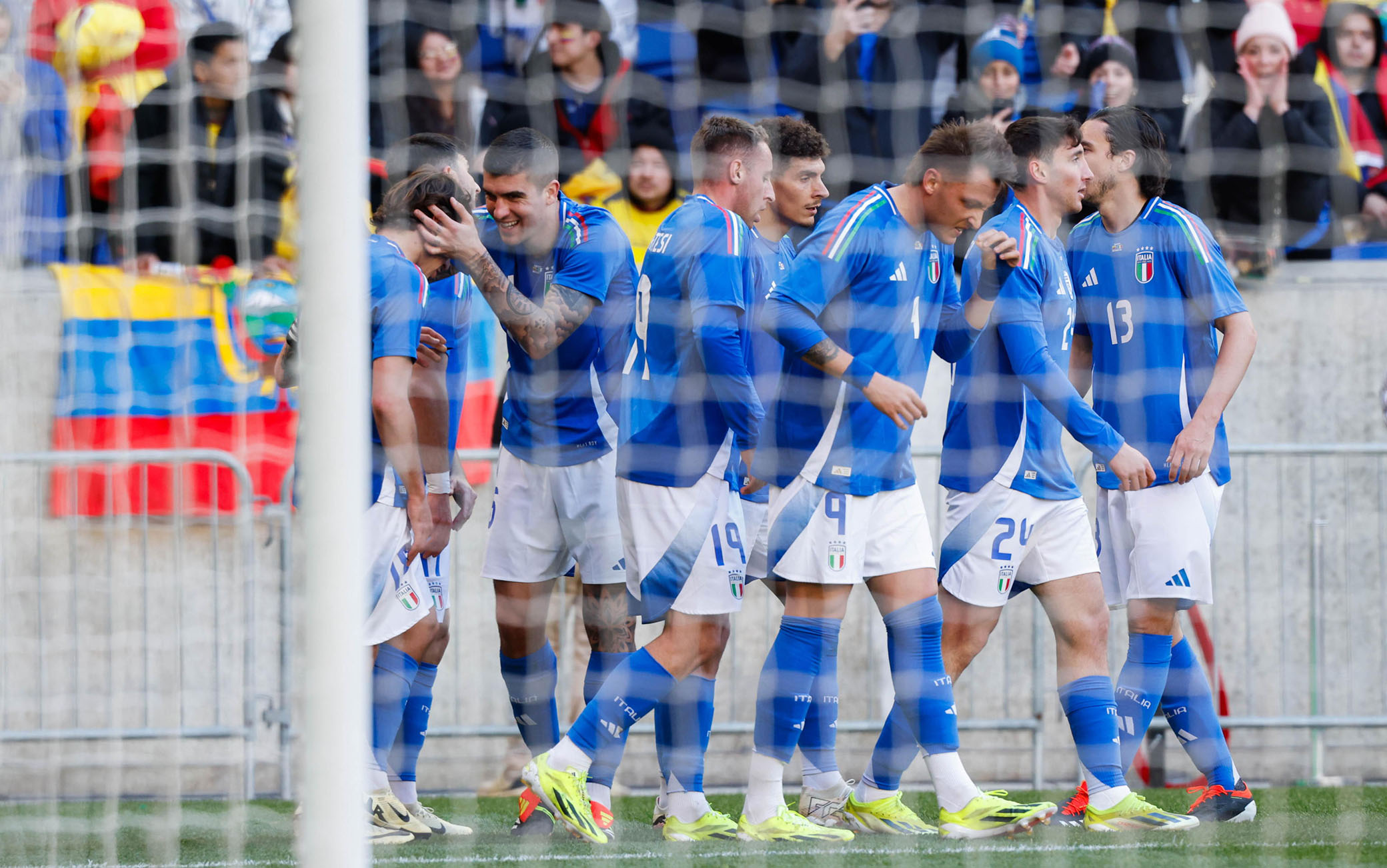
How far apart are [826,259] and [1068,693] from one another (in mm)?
1335

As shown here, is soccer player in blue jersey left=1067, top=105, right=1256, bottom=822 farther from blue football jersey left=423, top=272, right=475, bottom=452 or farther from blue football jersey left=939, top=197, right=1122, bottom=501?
blue football jersey left=423, top=272, right=475, bottom=452

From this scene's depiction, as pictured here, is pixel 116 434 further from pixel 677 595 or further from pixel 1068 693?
pixel 1068 693

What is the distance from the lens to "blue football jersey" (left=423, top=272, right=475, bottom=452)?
4.44 meters

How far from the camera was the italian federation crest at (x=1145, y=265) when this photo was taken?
14.4ft

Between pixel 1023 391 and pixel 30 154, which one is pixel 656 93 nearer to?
pixel 1023 391

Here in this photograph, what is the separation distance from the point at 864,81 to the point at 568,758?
278cm

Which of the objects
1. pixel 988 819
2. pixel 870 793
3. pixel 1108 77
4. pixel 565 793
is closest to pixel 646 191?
pixel 1108 77

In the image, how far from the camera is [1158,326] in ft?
14.4

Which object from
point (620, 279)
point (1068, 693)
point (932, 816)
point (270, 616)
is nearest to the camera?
point (1068, 693)

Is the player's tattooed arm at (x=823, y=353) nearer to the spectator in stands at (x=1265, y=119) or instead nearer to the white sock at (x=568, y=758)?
the white sock at (x=568, y=758)

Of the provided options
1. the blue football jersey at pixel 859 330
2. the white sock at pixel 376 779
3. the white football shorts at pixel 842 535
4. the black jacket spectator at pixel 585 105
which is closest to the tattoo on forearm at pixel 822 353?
the blue football jersey at pixel 859 330

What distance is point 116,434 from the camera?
5742 millimetres

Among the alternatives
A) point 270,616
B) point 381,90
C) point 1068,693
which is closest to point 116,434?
point 270,616

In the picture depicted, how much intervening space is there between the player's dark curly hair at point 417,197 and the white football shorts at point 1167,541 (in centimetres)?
206
